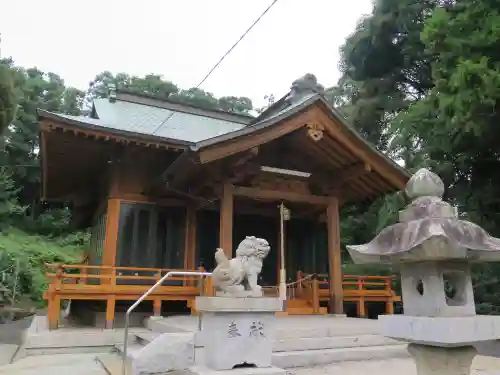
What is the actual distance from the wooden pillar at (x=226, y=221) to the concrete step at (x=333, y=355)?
3028mm

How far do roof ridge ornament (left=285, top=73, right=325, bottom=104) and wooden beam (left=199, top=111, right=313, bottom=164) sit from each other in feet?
4.12

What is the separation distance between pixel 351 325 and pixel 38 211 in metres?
29.6

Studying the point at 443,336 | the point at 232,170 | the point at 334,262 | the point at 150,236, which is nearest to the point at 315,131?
the point at 232,170

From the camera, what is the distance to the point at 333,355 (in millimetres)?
6527

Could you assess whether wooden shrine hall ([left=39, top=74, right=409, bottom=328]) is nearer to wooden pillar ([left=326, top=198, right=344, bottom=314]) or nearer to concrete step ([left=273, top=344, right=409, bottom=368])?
wooden pillar ([left=326, top=198, right=344, bottom=314])

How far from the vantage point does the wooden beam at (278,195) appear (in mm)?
9531

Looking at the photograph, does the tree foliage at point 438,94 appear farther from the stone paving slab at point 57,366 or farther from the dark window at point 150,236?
the stone paving slab at point 57,366

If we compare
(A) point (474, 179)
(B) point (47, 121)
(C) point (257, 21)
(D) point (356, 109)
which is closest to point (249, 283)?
(C) point (257, 21)

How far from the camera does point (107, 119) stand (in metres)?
12.7

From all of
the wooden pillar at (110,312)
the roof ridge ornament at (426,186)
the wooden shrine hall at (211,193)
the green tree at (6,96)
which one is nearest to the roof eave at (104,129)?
the wooden shrine hall at (211,193)

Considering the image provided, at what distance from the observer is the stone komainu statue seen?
5.23m

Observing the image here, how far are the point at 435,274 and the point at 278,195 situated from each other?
21.3 feet

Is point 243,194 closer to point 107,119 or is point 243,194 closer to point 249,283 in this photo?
point 249,283

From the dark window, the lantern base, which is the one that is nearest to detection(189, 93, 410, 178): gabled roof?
the dark window
